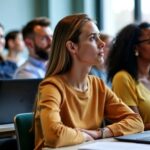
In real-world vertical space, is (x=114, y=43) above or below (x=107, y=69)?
above

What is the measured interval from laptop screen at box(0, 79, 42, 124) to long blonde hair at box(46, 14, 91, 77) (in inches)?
20.6

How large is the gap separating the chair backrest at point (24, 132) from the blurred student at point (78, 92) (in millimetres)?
38

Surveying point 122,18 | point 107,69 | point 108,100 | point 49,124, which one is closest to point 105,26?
point 122,18

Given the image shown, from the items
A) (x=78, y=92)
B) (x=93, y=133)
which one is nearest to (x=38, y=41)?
(x=78, y=92)

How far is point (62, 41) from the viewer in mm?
1837

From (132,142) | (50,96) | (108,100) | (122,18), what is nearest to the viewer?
(132,142)

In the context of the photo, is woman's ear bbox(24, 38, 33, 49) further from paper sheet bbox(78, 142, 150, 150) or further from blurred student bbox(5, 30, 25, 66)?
paper sheet bbox(78, 142, 150, 150)

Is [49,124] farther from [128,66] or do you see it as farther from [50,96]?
[128,66]

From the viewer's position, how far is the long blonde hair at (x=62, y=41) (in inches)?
72.3

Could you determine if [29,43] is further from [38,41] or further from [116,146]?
[116,146]

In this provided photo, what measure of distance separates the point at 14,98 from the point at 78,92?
614 millimetres

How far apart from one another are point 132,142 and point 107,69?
39.1 inches

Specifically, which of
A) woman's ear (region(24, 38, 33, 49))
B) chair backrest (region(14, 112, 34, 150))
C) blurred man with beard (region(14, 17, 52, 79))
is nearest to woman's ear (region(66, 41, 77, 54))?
chair backrest (region(14, 112, 34, 150))

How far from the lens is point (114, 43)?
96.6 inches
